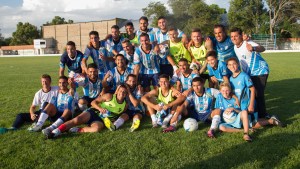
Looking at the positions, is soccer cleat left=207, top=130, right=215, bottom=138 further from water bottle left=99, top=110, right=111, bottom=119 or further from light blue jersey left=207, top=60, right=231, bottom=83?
water bottle left=99, top=110, right=111, bottom=119

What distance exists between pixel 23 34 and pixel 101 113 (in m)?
86.3

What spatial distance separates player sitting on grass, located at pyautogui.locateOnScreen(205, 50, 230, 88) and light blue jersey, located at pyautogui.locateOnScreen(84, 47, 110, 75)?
280 cm

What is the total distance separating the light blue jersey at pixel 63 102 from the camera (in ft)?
18.6

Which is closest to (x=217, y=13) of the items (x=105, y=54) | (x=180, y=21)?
(x=180, y=21)

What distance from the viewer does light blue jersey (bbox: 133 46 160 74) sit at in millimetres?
6387

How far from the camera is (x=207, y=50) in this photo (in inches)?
240

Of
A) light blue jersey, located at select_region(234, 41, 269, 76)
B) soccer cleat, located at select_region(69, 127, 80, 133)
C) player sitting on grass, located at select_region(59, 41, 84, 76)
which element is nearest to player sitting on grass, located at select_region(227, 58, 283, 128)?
light blue jersey, located at select_region(234, 41, 269, 76)

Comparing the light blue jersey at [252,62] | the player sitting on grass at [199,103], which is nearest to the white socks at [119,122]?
the player sitting on grass at [199,103]

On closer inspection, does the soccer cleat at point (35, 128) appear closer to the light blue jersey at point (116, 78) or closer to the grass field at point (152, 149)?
the grass field at point (152, 149)

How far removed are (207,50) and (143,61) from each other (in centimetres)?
144

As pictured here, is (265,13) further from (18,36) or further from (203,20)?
(18,36)

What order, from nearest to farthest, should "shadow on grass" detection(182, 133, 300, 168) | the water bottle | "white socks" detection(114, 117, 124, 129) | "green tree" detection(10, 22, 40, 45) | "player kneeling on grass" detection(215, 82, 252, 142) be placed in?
"shadow on grass" detection(182, 133, 300, 168)
"player kneeling on grass" detection(215, 82, 252, 142)
"white socks" detection(114, 117, 124, 129)
the water bottle
"green tree" detection(10, 22, 40, 45)

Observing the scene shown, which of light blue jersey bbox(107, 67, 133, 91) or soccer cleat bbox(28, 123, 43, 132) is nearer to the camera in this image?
soccer cleat bbox(28, 123, 43, 132)

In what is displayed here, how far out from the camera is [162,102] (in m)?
5.72
